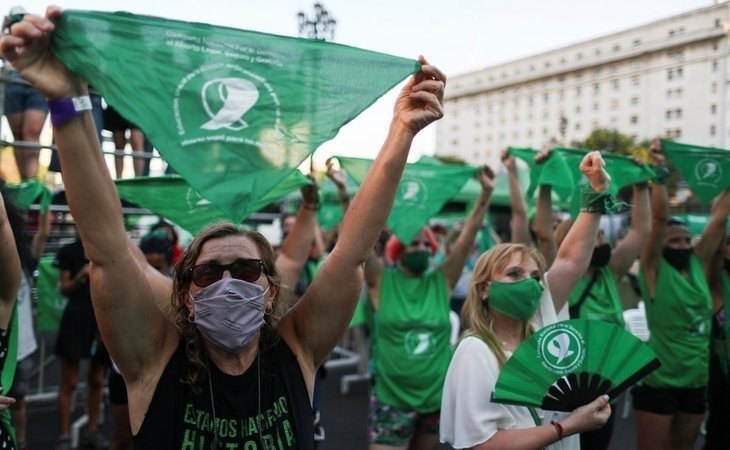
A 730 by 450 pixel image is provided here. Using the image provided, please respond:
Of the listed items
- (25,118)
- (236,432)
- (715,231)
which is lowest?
(236,432)

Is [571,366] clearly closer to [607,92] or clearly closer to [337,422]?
[337,422]

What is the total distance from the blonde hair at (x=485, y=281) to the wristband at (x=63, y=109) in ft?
5.71

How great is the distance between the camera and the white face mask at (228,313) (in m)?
1.79

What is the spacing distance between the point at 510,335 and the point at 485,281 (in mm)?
258

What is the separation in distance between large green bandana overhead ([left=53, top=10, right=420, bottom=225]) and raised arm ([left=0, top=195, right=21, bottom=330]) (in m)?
0.99

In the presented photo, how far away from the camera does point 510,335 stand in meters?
2.74

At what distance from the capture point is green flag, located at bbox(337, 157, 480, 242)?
16.4 feet

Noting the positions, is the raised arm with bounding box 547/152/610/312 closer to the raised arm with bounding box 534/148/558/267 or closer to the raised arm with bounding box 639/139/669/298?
the raised arm with bounding box 534/148/558/267

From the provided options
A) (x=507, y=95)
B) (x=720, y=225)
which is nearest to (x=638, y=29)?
(x=507, y=95)

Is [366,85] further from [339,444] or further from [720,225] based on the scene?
[339,444]

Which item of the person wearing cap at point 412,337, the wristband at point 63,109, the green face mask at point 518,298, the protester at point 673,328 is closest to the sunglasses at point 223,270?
the wristband at point 63,109

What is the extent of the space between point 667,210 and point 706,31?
78.2 meters

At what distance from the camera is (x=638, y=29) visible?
266 ft

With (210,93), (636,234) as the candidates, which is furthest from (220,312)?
(636,234)
